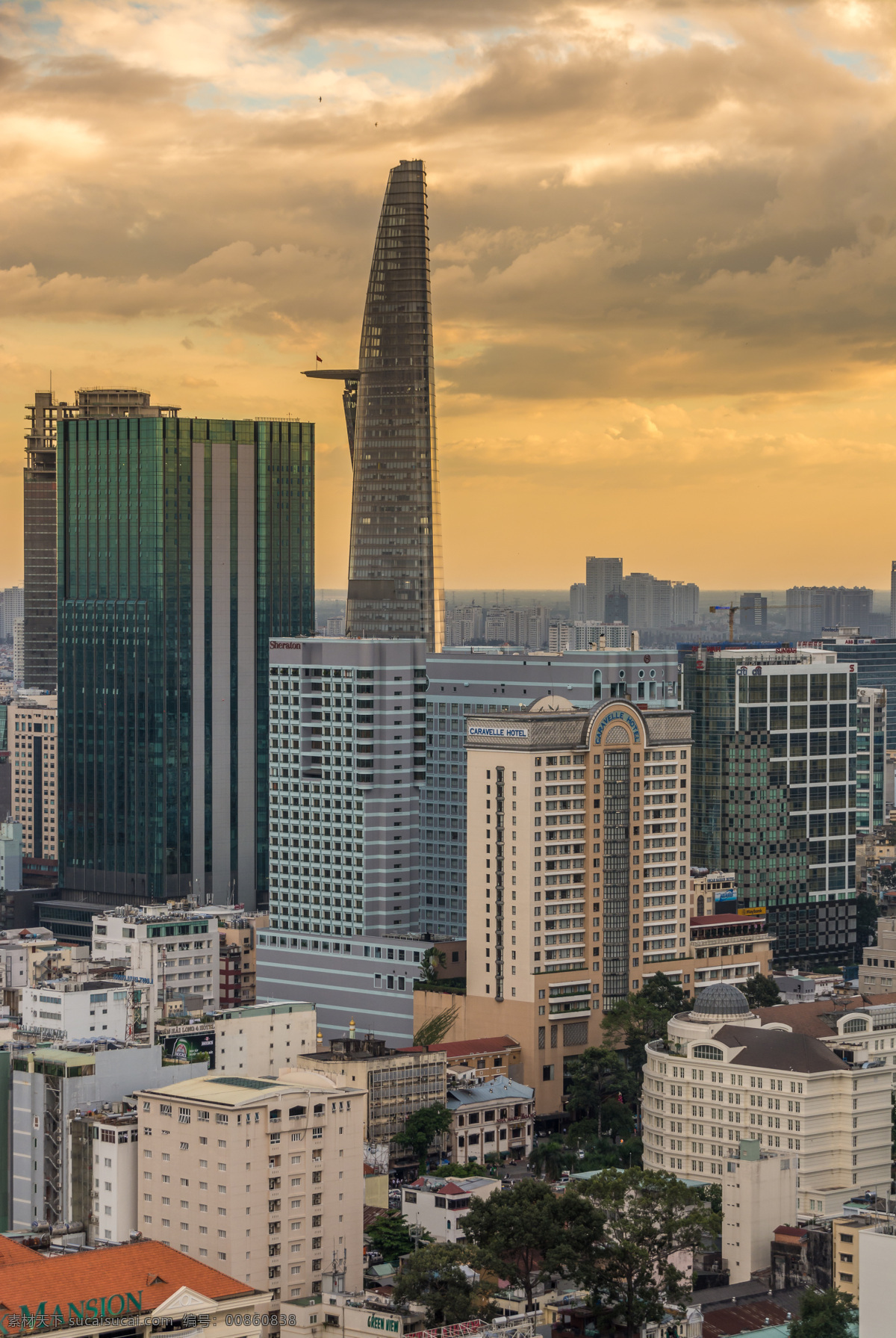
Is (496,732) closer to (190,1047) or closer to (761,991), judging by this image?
(761,991)

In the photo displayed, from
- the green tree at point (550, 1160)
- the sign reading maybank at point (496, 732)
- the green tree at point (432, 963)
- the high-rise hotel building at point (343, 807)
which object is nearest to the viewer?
the green tree at point (550, 1160)

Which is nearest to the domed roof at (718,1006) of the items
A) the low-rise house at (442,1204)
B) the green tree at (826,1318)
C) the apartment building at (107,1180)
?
the low-rise house at (442,1204)

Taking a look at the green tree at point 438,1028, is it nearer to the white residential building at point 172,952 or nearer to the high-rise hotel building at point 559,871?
the high-rise hotel building at point 559,871

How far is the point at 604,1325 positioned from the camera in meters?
108

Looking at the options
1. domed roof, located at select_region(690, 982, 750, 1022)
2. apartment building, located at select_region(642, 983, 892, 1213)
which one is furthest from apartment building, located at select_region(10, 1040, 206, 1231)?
domed roof, located at select_region(690, 982, 750, 1022)

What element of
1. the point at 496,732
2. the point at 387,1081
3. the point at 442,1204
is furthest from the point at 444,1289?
the point at 496,732

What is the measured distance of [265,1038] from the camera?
146375 millimetres

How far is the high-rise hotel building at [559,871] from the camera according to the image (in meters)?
161

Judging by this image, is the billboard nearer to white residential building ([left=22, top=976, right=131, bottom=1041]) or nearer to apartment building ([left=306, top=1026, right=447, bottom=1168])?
white residential building ([left=22, top=976, right=131, bottom=1041])

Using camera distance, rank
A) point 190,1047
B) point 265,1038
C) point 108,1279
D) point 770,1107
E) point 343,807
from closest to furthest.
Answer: point 108,1279 → point 770,1107 → point 265,1038 → point 190,1047 → point 343,807

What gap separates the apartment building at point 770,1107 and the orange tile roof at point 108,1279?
111ft

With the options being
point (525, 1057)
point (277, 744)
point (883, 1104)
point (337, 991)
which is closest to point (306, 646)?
point (277, 744)

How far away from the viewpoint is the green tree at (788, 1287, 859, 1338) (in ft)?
334

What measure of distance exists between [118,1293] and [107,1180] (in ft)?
70.8
